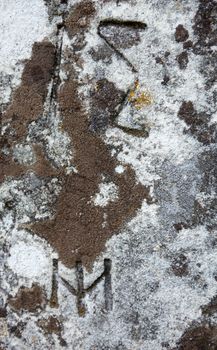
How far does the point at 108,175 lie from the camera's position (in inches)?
62.6

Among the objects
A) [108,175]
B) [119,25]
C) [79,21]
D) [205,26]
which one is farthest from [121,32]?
[108,175]

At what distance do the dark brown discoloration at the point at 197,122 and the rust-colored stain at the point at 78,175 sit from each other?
0.19 metres

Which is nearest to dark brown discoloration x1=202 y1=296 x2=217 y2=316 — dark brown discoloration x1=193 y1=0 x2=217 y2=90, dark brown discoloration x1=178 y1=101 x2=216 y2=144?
dark brown discoloration x1=178 y1=101 x2=216 y2=144

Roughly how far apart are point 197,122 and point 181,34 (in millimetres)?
231

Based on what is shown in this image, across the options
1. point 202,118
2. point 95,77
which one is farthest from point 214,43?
point 95,77

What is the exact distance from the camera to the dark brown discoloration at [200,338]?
60.3 inches

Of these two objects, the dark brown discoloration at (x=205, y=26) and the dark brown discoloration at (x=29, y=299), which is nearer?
the dark brown discoloration at (x=205, y=26)

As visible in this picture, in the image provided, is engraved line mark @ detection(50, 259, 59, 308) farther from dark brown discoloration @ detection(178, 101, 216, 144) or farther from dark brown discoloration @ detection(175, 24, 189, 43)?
dark brown discoloration @ detection(175, 24, 189, 43)

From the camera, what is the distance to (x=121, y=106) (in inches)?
62.4

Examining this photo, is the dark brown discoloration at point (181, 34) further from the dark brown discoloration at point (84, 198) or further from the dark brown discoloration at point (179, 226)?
the dark brown discoloration at point (179, 226)

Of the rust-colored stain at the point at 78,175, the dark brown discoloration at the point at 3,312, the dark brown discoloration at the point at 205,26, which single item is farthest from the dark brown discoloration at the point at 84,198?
the dark brown discoloration at the point at 205,26

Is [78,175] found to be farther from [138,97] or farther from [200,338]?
[200,338]

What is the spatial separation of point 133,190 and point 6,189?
14.0 inches

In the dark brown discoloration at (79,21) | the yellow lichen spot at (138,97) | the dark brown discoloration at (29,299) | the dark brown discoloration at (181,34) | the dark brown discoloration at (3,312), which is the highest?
the dark brown discoloration at (79,21)
